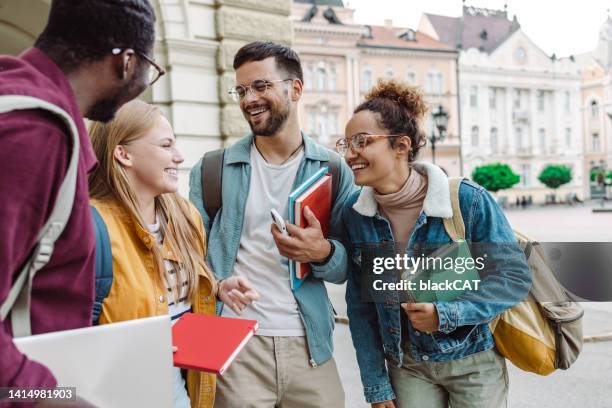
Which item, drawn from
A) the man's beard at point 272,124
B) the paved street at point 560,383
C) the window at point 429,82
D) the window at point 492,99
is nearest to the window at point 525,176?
the window at point 492,99

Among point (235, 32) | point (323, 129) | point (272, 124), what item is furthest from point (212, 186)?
point (323, 129)

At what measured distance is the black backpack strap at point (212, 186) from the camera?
8.13 ft

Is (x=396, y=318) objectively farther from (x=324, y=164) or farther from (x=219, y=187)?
(x=219, y=187)

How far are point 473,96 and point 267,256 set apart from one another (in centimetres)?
4837

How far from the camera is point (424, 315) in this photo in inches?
76.4

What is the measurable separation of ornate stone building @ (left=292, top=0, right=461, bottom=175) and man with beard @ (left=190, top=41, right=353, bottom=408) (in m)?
36.8

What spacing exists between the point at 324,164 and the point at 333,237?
12.5 inches

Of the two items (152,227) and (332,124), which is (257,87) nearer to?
(152,227)

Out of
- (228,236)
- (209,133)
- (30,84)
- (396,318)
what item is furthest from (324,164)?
(209,133)

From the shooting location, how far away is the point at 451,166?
1807 inches

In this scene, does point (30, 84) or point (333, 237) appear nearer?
point (30, 84)

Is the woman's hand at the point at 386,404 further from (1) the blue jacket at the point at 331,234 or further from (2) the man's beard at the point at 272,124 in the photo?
(2) the man's beard at the point at 272,124

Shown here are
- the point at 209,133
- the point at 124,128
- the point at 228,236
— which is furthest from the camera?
the point at 209,133

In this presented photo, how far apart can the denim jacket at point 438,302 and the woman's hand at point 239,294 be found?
460 millimetres
